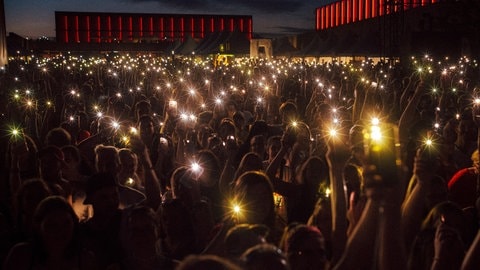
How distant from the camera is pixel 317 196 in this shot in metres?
4.42

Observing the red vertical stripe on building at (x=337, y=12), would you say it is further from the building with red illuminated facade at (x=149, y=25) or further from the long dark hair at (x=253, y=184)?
the long dark hair at (x=253, y=184)

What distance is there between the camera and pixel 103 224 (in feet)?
12.3

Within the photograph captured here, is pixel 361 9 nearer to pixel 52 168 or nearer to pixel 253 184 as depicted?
pixel 52 168

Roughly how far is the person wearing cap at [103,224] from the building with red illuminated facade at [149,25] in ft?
307

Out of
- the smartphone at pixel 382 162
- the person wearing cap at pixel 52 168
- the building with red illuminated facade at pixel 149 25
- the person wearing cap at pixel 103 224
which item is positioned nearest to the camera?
the smartphone at pixel 382 162

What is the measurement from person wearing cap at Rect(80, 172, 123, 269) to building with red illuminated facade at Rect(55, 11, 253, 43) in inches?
3688

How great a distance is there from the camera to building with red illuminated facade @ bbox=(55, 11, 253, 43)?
96.0 meters

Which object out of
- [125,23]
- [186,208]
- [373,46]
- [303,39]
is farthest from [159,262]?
[125,23]

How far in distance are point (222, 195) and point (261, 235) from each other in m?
1.85

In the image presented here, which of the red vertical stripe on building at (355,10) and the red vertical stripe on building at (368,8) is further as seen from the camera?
the red vertical stripe on building at (355,10)

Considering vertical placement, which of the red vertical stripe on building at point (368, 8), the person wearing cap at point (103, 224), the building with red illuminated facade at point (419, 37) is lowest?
the person wearing cap at point (103, 224)

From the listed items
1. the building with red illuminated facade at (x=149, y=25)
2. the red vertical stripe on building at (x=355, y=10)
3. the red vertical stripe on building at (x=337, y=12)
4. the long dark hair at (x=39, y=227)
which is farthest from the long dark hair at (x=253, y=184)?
the building with red illuminated facade at (x=149, y=25)

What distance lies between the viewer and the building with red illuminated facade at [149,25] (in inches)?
3780

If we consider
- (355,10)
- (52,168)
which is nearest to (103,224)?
(52,168)
